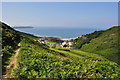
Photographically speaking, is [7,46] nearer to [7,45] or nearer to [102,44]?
[7,45]

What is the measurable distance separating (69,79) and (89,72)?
223cm

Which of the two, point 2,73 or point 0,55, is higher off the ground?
point 0,55

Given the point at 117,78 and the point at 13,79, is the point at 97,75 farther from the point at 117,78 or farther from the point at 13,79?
the point at 13,79

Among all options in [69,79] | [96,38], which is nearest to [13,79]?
[69,79]

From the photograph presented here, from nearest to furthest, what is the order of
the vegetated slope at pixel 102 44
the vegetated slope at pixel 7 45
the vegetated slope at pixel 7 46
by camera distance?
the vegetated slope at pixel 7 45 < the vegetated slope at pixel 7 46 < the vegetated slope at pixel 102 44

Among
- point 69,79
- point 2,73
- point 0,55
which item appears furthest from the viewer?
point 0,55

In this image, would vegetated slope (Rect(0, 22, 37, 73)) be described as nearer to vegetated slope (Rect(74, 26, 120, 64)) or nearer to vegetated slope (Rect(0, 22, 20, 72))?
vegetated slope (Rect(0, 22, 20, 72))

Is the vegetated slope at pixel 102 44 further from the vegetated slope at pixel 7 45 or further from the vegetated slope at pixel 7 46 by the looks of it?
the vegetated slope at pixel 7 46

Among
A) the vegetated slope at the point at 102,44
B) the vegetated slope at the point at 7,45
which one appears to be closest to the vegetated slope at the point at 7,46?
the vegetated slope at the point at 7,45

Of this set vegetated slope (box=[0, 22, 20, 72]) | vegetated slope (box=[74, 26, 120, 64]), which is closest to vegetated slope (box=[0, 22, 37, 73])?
vegetated slope (box=[0, 22, 20, 72])

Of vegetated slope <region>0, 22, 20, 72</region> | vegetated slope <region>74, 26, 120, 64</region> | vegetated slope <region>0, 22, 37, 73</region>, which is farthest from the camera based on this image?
vegetated slope <region>74, 26, 120, 64</region>

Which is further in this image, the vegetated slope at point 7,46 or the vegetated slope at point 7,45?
the vegetated slope at point 7,46

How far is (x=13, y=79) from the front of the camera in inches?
531

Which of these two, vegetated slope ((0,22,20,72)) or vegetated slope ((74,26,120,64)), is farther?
vegetated slope ((74,26,120,64))
